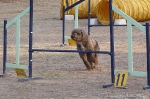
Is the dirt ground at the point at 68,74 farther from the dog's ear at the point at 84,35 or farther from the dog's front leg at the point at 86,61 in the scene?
the dog's ear at the point at 84,35

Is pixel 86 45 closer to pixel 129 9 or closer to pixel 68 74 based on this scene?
pixel 68 74

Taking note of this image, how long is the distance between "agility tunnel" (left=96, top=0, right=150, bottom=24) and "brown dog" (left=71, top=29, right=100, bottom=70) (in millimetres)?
9254

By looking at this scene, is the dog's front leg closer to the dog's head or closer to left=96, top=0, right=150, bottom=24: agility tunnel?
the dog's head

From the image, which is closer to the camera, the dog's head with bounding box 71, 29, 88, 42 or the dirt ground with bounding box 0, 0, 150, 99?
the dirt ground with bounding box 0, 0, 150, 99

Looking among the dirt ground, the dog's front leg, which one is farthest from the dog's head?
the dirt ground

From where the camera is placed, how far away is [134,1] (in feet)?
67.4

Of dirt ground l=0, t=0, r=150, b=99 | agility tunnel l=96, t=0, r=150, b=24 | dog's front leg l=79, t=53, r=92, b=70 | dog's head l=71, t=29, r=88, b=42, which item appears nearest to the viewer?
dirt ground l=0, t=0, r=150, b=99

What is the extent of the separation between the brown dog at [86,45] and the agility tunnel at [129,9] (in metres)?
9.25

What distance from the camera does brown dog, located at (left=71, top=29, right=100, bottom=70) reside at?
9289 mm

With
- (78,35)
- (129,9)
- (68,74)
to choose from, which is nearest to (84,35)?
(78,35)

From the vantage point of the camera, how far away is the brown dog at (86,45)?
366 inches

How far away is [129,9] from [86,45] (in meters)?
10.5

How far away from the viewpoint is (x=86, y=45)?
9484 mm

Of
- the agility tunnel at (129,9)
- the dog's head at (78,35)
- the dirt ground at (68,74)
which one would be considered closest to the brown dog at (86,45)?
the dog's head at (78,35)
